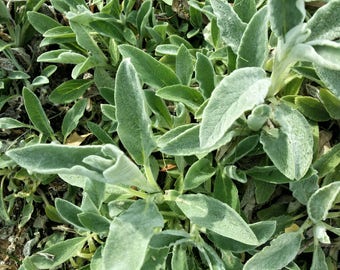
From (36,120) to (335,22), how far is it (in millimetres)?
1186

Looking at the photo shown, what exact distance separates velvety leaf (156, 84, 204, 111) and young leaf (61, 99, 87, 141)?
512mm

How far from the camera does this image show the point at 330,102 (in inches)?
66.4

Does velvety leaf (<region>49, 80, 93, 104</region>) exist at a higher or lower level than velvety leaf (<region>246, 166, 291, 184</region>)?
higher

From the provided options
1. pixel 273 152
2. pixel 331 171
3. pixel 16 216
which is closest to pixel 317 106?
pixel 331 171

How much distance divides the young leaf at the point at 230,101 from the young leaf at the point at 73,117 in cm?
85

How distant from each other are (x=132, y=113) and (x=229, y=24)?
0.42 m

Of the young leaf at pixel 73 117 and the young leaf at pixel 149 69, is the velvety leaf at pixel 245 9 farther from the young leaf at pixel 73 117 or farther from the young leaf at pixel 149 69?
the young leaf at pixel 73 117

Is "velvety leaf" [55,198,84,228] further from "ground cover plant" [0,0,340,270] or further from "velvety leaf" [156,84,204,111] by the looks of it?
"velvety leaf" [156,84,204,111]

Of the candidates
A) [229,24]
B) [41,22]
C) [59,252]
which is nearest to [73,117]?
[41,22]

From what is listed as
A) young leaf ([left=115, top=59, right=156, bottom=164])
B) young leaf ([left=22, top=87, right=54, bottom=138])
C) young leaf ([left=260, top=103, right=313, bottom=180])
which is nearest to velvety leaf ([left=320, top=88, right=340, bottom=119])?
young leaf ([left=260, top=103, right=313, bottom=180])

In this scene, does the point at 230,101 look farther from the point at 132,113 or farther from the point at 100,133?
the point at 100,133

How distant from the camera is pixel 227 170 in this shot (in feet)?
5.44

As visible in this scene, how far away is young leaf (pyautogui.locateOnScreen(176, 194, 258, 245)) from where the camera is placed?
56.7 inches

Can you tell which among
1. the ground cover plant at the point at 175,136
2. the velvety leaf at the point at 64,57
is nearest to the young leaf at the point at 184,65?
the ground cover plant at the point at 175,136
